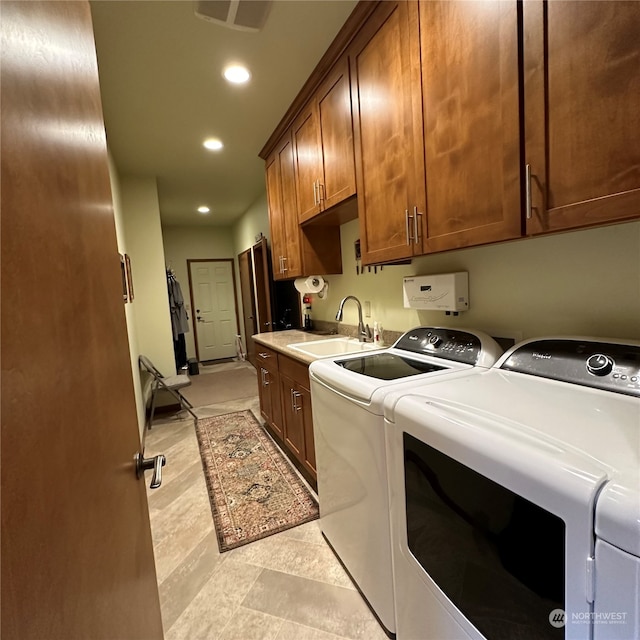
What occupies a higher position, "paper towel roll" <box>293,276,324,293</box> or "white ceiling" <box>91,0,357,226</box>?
"white ceiling" <box>91,0,357,226</box>

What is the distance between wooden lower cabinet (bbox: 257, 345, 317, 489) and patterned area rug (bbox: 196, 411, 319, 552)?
14 centimetres

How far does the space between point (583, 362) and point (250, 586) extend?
1.64m

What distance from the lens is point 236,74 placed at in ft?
6.51

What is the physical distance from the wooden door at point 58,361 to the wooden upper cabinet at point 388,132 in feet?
3.62

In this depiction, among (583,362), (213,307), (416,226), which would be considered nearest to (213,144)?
(416,226)

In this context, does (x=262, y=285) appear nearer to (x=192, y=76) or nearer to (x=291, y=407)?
(x=291, y=407)

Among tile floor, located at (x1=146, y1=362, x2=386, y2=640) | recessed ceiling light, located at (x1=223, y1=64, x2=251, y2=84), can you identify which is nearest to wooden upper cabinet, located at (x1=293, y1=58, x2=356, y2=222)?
recessed ceiling light, located at (x1=223, y1=64, x2=251, y2=84)

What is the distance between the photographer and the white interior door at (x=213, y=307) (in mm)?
6330

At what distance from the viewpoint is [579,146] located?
2.79ft

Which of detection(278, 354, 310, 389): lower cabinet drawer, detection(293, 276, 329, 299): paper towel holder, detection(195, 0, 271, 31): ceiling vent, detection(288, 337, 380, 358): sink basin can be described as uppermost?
detection(195, 0, 271, 31): ceiling vent

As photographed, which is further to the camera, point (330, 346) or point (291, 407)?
point (330, 346)

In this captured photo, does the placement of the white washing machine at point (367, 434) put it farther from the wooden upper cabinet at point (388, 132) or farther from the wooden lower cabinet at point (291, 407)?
the wooden upper cabinet at point (388, 132)

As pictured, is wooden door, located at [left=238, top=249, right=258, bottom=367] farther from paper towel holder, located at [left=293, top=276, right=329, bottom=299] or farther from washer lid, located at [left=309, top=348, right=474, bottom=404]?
washer lid, located at [left=309, top=348, right=474, bottom=404]

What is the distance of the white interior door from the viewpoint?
6330 millimetres
